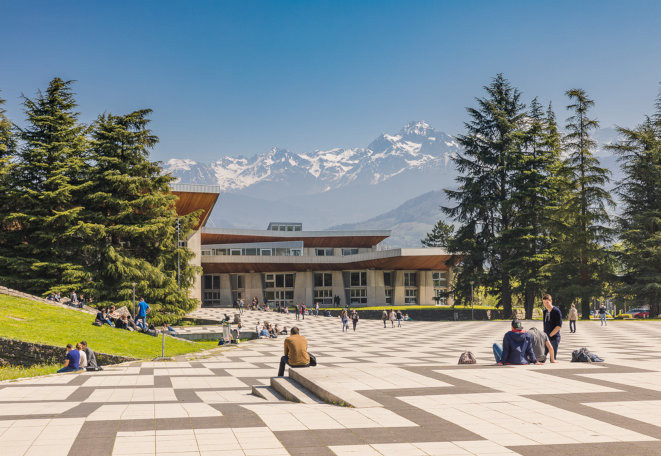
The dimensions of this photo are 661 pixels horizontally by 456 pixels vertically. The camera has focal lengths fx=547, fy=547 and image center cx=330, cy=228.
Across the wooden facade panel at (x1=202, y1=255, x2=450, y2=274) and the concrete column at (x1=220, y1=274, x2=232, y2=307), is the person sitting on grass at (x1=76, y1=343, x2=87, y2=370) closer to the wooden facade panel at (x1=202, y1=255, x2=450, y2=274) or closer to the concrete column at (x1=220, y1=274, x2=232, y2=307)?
the wooden facade panel at (x1=202, y1=255, x2=450, y2=274)

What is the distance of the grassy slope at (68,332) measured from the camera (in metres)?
19.3

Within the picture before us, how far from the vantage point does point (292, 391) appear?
1000 centimetres

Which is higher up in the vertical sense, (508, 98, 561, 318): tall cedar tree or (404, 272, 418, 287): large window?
(508, 98, 561, 318): tall cedar tree

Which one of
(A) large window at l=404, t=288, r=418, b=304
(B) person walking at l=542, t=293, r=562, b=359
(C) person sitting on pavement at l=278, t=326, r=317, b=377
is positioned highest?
(B) person walking at l=542, t=293, r=562, b=359

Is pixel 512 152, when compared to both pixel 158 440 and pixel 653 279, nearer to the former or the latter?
pixel 653 279

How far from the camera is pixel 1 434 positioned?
6922mm

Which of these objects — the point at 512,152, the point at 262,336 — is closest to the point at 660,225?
the point at 512,152

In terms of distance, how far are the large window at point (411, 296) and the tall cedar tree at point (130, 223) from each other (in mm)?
35490

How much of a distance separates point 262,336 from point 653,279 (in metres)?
30.3

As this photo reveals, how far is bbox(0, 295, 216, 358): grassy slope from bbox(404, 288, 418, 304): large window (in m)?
47.5

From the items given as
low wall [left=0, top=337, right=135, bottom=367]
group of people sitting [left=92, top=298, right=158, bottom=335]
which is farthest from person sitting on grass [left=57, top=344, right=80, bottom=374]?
group of people sitting [left=92, top=298, right=158, bottom=335]

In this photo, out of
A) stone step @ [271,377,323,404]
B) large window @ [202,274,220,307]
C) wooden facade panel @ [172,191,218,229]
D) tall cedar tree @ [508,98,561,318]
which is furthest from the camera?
large window @ [202,274,220,307]

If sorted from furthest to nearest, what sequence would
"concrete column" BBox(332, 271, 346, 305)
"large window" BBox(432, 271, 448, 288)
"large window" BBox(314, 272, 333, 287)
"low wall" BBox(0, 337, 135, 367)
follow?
1. "large window" BBox(432, 271, 448, 288)
2. "large window" BBox(314, 272, 333, 287)
3. "concrete column" BBox(332, 271, 346, 305)
4. "low wall" BBox(0, 337, 135, 367)

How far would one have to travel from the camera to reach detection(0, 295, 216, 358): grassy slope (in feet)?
63.5
